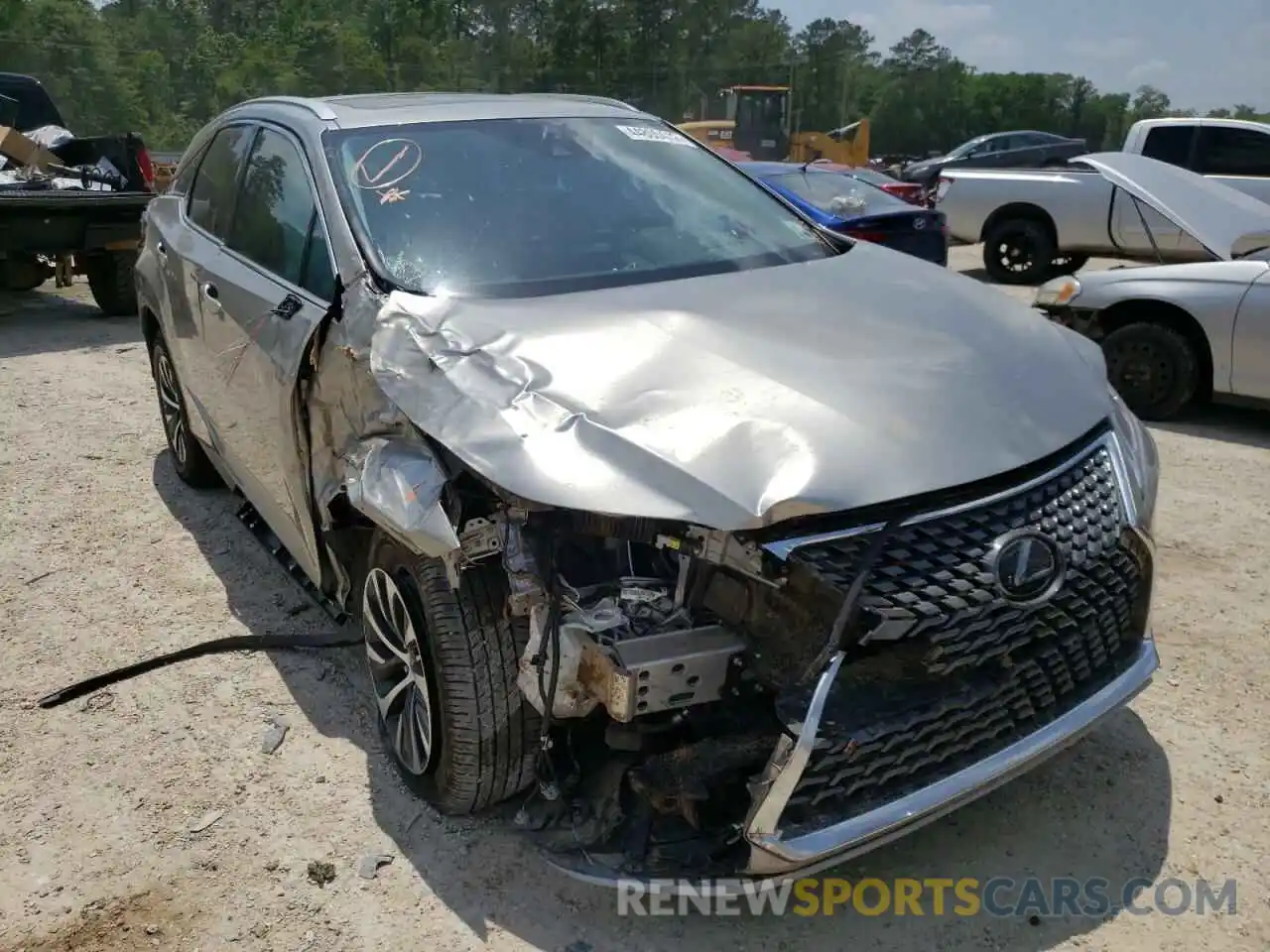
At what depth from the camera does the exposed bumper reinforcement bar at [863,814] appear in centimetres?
212

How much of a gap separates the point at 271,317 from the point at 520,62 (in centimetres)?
4557

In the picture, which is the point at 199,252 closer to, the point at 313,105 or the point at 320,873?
the point at 313,105

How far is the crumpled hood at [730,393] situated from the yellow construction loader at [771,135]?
74.9 ft

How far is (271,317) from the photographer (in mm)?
3215

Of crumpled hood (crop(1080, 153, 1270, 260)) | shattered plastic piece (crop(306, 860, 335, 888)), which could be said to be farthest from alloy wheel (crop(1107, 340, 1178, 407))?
shattered plastic piece (crop(306, 860, 335, 888))

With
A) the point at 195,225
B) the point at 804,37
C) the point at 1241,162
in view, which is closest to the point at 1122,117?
the point at 804,37

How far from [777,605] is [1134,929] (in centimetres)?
117

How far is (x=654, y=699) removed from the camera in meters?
2.22

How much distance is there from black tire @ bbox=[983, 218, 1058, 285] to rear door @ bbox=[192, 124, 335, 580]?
9.53m

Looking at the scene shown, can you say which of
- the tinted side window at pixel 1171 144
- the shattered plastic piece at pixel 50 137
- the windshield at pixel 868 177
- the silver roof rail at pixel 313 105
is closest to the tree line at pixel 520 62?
the shattered plastic piece at pixel 50 137

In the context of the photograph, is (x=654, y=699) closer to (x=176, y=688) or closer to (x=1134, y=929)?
(x=1134, y=929)

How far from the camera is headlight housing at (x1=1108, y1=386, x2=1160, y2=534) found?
263cm

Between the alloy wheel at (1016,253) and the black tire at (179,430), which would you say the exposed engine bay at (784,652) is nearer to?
the black tire at (179,430)

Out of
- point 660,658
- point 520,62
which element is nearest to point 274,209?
point 660,658
